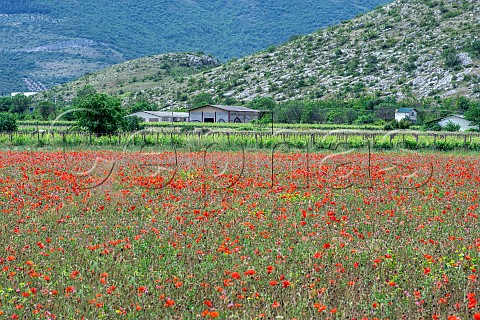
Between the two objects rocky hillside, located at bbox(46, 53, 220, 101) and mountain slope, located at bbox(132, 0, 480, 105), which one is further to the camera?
rocky hillside, located at bbox(46, 53, 220, 101)

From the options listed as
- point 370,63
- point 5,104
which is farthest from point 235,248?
point 5,104

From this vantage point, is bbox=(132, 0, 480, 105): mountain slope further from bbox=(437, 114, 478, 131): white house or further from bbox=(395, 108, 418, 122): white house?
bbox=(437, 114, 478, 131): white house

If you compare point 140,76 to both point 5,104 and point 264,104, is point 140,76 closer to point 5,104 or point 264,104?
point 5,104

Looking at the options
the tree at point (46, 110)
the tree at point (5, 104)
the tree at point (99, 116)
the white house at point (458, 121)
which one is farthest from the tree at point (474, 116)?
the tree at point (5, 104)

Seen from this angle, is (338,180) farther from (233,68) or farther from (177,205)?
(233,68)

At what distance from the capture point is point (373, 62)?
95.0 metres

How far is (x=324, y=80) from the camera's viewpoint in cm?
9544

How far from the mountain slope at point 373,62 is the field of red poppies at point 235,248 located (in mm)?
68666

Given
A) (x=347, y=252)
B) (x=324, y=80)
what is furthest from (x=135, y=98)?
(x=347, y=252)

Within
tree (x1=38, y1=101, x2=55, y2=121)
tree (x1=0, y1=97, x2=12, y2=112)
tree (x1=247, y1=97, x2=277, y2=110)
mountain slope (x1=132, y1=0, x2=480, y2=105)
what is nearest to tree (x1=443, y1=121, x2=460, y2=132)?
mountain slope (x1=132, y1=0, x2=480, y2=105)

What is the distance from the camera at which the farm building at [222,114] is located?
76.4 metres

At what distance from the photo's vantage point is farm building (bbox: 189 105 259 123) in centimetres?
7638

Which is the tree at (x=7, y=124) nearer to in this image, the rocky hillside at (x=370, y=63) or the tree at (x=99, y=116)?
the tree at (x=99, y=116)

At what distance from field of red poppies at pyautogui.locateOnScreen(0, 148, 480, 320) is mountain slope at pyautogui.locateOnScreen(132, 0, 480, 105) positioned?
225 ft
